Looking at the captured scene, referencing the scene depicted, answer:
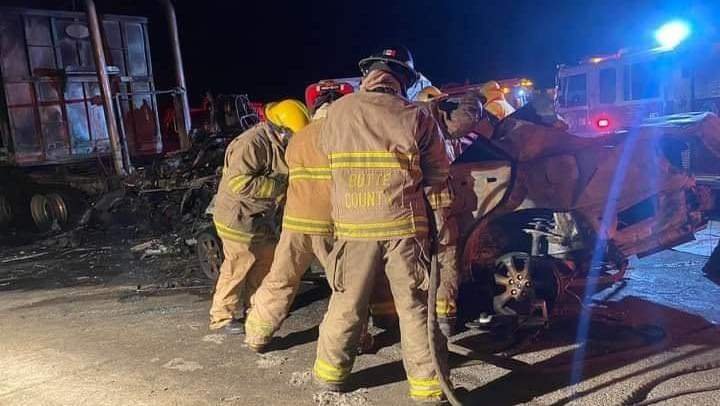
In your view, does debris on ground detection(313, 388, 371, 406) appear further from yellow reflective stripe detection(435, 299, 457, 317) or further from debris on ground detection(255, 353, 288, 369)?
yellow reflective stripe detection(435, 299, 457, 317)

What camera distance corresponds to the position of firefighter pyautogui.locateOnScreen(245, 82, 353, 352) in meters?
3.64

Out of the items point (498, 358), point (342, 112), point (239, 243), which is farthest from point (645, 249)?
point (239, 243)

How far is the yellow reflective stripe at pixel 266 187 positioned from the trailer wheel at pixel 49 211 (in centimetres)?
794

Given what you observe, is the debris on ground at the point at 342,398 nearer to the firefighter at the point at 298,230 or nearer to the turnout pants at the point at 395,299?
the turnout pants at the point at 395,299

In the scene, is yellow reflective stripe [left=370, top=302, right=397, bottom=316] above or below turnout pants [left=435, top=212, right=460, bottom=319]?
below

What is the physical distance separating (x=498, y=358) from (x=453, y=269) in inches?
23.3

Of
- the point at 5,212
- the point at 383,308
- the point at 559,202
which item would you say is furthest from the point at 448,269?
the point at 5,212

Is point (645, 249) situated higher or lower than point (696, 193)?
lower

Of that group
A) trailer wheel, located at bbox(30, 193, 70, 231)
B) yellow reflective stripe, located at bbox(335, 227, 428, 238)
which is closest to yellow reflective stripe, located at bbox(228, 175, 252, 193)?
yellow reflective stripe, located at bbox(335, 227, 428, 238)

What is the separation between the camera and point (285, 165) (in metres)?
4.26

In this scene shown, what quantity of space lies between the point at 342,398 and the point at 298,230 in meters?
0.98

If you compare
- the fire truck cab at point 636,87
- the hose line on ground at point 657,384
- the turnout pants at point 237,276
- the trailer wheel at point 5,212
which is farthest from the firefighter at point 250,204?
the trailer wheel at point 5,212

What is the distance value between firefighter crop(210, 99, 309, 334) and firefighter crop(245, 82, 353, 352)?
0.43 metres

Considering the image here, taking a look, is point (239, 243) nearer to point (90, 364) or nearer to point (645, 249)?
point (90, 364)
